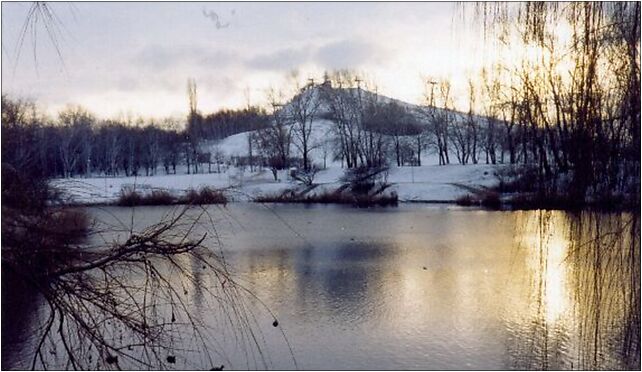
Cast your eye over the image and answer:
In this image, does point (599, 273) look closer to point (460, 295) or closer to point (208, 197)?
point (208, 197)

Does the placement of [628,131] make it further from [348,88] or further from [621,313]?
[348,88]

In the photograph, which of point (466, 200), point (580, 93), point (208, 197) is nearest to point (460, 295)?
point (580, 93)

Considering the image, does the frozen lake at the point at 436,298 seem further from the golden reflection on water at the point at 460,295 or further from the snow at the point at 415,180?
the snow at the point at 415,180

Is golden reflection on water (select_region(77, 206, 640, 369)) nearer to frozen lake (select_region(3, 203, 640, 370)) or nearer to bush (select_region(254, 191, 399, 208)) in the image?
frozen lake (select_region(3, 203, 640, 370))

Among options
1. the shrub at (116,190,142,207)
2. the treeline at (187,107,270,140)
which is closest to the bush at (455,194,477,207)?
the treeline at (187,107,270,140)

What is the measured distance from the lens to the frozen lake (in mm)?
2732

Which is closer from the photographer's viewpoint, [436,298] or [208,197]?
[208,197]

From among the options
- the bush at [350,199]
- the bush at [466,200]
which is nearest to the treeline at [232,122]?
the bush at [350,199]

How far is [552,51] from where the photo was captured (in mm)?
2611

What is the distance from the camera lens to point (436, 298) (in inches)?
259

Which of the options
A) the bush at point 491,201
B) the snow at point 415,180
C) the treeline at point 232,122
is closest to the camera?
the bush at point 491,201

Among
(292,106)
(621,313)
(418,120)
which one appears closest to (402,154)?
(418,120)

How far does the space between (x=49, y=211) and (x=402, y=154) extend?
25368 mm

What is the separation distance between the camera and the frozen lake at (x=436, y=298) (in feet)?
8.96
